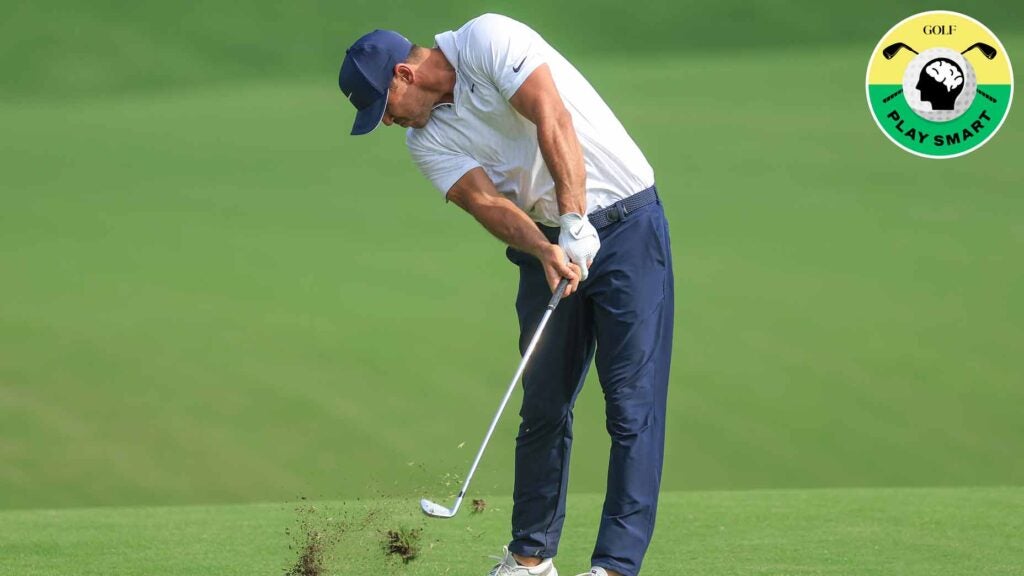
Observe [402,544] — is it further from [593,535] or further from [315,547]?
[593,535]

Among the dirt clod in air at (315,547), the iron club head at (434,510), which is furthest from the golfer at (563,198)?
the dirt clod in air at (315,547)

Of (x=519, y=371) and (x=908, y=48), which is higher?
(x=908, y=48)

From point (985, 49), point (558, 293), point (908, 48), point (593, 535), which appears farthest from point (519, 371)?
point (985, 49)

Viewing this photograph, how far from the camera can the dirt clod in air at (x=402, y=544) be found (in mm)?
3664

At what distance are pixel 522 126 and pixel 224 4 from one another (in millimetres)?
8749

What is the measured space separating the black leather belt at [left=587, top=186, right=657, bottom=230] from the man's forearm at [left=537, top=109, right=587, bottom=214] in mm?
109

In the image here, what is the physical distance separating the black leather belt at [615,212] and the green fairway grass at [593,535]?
913mm

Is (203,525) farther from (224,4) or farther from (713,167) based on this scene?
(224,4)

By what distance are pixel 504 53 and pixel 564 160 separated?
0.90 feet

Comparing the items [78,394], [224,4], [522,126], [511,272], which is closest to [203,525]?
[522,126]

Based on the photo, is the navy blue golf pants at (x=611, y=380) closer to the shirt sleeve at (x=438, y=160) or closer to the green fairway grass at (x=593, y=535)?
the shirt sleeve at (x=438, y=160)

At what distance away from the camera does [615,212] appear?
3266mm

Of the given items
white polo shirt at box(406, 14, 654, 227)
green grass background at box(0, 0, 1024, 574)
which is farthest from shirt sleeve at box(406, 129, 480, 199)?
green grass background at box(0, 0, 1024, 574)

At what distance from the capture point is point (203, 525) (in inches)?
171
